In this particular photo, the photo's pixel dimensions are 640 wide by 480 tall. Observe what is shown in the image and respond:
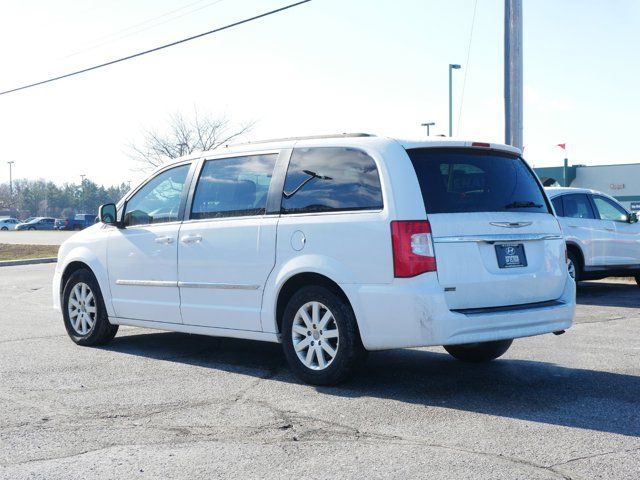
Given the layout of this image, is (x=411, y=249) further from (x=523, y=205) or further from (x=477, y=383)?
(x=477, y=383)

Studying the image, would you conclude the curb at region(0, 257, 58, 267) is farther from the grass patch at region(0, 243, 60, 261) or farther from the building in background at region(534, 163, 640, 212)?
the building in background at region(534, 163, 640, 212)

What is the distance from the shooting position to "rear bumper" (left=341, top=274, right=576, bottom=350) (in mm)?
6023

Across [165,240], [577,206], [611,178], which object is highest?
[611,178]

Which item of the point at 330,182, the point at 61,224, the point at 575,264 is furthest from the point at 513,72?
the point at 61,224

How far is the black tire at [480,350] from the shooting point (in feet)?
24.5

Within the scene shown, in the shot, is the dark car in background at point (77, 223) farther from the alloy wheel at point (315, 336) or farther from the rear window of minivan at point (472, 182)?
the rear window of minivan at point (472, 182)

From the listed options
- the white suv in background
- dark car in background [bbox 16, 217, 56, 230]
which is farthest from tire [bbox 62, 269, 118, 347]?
dark car in background [bbox 16, 217, 56, 230]

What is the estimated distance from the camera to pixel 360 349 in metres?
6.45

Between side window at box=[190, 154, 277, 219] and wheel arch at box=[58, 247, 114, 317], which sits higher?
side window at box=[190, 154, 277, 219]

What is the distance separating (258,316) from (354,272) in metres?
1.13

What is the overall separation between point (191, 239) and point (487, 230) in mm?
2737

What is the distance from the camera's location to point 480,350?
752cm

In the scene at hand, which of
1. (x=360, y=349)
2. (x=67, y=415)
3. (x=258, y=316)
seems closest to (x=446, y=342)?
(x=360, y=349)

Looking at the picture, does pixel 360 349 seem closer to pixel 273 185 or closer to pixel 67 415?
pixel 273 185
